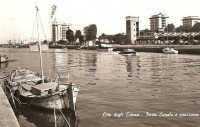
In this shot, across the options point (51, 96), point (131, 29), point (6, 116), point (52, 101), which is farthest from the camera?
point (131, 29)

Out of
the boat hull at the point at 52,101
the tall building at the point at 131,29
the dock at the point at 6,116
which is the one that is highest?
the tall building at the point at 131,29

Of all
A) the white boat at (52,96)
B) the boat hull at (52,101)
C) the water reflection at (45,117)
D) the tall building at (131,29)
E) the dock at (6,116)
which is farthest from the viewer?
the tall building at (131,29)

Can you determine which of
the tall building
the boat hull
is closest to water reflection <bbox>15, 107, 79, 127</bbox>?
the boat hull

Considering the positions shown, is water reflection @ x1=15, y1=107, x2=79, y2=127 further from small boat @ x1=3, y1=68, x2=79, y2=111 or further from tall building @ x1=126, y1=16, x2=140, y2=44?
tall building @ x1=126, y1=16, x2=140, y2=44

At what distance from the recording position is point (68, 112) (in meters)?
23.5

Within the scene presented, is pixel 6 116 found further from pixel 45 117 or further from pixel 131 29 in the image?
pixel 131 29

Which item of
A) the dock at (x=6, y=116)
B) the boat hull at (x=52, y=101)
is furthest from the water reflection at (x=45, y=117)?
the dock at (x=6, y=116)

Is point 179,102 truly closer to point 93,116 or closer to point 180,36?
point 93,116

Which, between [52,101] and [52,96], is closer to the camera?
[52,96]

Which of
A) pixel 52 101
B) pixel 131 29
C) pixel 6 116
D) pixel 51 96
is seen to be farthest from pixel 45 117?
pixel 131 29

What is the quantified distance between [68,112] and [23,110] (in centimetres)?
454

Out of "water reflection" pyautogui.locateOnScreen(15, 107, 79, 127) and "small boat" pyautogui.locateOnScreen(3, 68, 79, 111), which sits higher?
"small boat" pyautogui.locateOnScreen(3, 68, 79, 111)


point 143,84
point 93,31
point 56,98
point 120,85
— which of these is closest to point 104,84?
point 120,85

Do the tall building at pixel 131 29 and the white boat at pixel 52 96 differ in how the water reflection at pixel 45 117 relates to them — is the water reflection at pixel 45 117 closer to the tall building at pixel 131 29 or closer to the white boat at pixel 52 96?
the white boat at pixel 52 96
